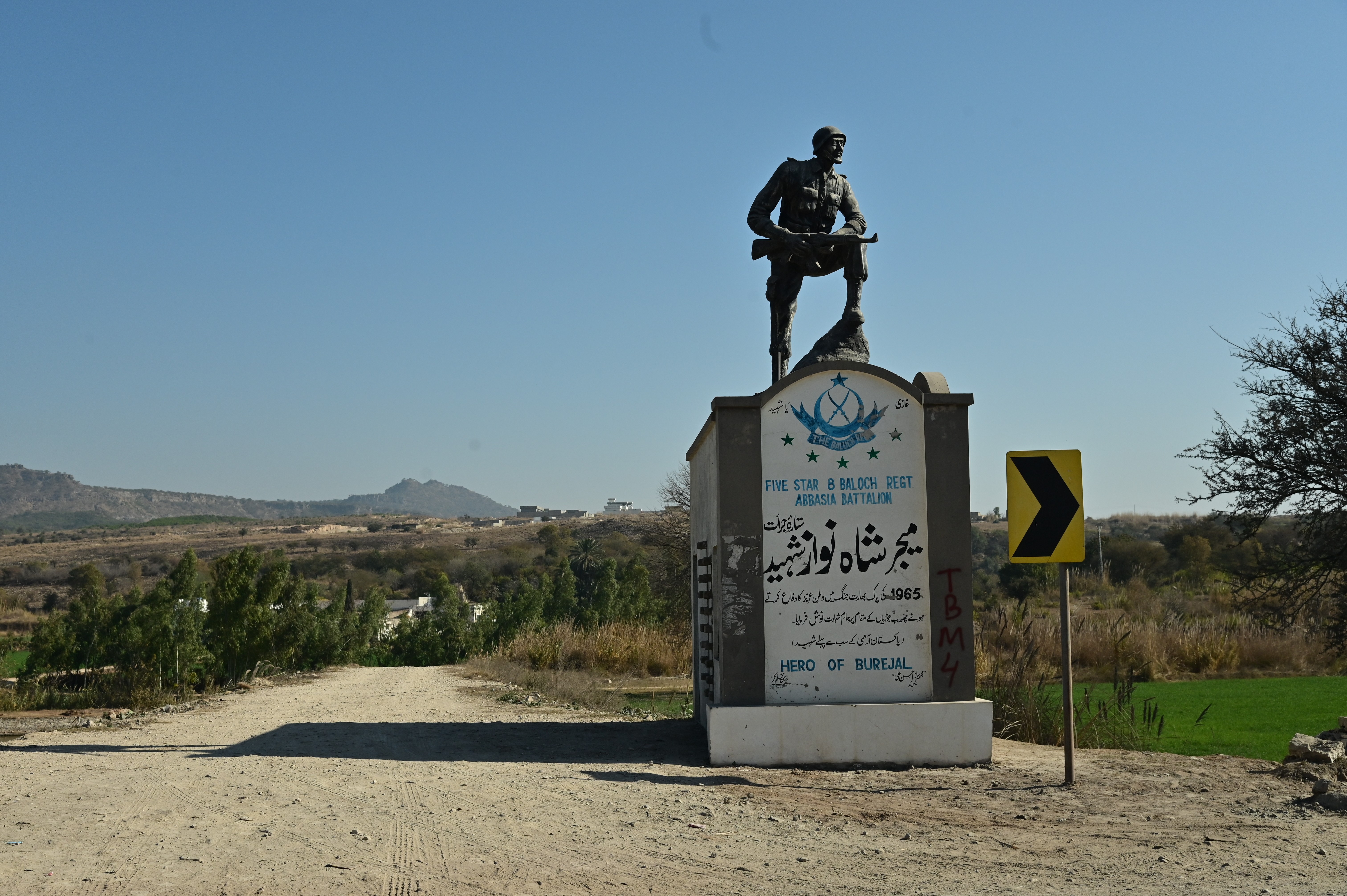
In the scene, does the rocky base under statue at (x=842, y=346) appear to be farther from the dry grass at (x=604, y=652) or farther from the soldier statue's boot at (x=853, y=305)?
the dry grass at (x=604, y=652)

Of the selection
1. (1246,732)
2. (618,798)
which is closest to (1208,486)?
(1246,732)

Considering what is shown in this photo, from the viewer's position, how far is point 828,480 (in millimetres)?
10617

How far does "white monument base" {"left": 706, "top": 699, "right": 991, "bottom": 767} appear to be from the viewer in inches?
396

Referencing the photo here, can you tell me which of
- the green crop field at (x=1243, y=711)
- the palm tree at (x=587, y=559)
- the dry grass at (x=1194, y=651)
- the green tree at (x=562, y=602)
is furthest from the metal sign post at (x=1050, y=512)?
the palm tree at (x=587, y=559)

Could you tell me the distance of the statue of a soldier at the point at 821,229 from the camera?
11789mm

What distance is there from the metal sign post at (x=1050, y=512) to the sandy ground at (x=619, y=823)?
153 cm

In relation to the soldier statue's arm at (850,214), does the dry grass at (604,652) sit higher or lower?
lower

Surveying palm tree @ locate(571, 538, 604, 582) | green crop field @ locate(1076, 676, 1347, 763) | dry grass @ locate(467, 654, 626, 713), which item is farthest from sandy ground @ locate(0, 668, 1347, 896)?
palm tree @ locate(571, 538, 604, 582)

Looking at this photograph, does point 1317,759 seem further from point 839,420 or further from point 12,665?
point 12,665

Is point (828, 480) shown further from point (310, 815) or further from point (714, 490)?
point (310, 815)

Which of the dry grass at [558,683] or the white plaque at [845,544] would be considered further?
the dry grass at [558,683]

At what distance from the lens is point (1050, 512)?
364 inches

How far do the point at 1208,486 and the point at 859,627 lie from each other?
412 inches

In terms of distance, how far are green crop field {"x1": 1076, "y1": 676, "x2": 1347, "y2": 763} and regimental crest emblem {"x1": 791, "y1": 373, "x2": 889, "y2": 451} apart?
5409mm
